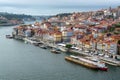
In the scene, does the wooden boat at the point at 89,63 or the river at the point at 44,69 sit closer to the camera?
the river at the point at 44,69

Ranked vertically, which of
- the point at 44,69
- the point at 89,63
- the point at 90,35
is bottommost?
the point at 44,69

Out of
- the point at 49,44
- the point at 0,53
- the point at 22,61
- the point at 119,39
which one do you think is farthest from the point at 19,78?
the point at 49,44

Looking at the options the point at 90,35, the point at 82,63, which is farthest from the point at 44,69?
the point at 90,35

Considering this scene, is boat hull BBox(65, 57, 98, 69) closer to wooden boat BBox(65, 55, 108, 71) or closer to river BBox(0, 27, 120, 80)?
wooden boat BBox(65, 55, 108, 71)

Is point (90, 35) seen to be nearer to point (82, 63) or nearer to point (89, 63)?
point (82, 63)

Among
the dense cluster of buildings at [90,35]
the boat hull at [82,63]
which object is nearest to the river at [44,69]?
the boat hull at [82,63]

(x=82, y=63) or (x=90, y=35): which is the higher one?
(x=90, y=35)

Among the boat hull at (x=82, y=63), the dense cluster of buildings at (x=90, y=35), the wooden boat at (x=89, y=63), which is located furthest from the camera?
the dense cluster of buildings at (x=90, y=35)

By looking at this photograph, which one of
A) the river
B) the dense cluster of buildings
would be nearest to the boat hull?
the river

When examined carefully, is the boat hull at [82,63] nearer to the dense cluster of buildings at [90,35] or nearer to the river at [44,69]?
the river at [44,69]
